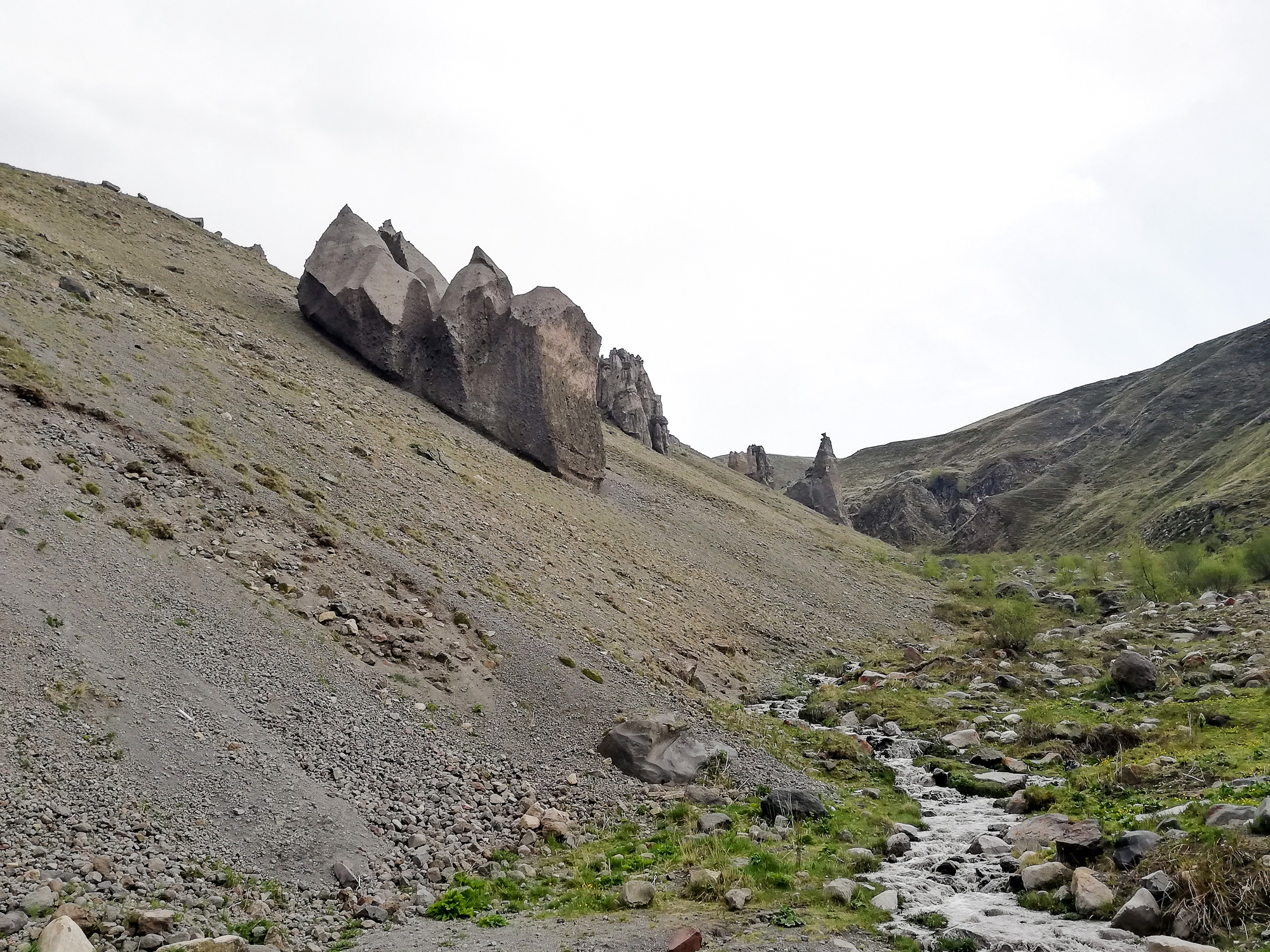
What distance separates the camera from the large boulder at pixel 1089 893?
497 inches

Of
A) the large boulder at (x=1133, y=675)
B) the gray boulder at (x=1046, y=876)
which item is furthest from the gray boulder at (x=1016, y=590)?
the gray boulder at (x=1046, y=876)

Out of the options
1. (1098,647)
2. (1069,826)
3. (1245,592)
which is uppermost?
(1245,592)

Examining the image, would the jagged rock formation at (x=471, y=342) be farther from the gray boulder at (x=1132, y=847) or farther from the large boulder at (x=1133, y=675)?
the gray boulder at (x=1132, y=847)

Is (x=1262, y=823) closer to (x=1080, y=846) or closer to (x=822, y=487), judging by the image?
(x=1080, y=846)

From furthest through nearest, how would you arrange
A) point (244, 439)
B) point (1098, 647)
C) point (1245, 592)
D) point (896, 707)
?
point (1245, 592), point (1098, 647), point (896, 707), point (244, 439)

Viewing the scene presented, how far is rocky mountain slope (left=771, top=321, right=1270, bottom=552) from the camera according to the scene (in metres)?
95.5

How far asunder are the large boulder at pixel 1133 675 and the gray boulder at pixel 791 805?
18173 millimetres

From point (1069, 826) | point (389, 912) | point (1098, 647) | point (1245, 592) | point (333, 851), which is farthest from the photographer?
point (1245, 592)

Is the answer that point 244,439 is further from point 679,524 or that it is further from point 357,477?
point 679,524

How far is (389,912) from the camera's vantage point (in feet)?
41.5

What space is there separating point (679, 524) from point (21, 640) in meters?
41.9

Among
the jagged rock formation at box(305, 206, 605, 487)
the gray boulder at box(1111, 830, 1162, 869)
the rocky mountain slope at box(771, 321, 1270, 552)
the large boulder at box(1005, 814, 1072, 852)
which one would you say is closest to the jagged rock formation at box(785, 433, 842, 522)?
the rocky mountain slope at box(771, 321, 1270, 552)

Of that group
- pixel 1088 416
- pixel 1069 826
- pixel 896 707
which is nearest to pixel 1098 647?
pixel 896 707

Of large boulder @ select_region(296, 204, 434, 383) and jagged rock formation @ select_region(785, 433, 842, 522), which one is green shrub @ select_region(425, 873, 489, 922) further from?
jagged rock formation @ select_region(785, 433, 842, 522)
